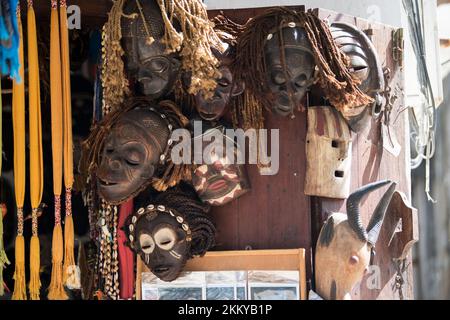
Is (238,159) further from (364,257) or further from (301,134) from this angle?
(364,257)

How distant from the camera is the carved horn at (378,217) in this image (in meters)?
3.71

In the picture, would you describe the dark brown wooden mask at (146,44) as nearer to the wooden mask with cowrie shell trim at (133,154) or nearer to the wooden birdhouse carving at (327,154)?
the wooden mask with cowrie shell trim at (133,154)

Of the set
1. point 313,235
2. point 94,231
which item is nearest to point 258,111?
point 313,235

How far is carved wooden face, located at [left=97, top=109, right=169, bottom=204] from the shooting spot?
364 centimetres

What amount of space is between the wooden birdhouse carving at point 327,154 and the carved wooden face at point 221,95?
0.29m

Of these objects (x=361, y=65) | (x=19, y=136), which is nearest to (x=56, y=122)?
(x=19, y=136)

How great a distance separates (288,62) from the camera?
3.58m

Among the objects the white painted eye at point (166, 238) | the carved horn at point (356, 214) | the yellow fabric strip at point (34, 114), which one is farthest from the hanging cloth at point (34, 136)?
the carved horn at point (356, 214)

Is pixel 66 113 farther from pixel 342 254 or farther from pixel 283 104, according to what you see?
pixel 342 254

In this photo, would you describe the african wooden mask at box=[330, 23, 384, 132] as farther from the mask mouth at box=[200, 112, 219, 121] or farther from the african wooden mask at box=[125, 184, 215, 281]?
the african wooden mask at box=[125, 184, 215, 281]

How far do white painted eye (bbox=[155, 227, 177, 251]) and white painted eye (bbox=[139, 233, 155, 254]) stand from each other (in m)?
0.02

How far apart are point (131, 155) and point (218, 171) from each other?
0.30 m

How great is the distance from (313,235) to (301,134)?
1.17 feet

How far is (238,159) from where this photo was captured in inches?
146
